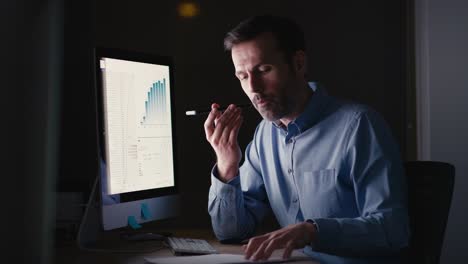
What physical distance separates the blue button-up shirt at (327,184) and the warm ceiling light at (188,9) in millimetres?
506

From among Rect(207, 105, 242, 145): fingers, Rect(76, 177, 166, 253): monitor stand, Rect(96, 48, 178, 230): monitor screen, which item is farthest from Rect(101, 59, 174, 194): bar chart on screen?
Rect(207, 105, 242, 145): fingers

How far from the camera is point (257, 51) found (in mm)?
1607

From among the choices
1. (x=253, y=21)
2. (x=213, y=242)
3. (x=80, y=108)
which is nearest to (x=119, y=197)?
(x=213, y=242)

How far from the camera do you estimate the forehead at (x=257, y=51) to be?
1.61 m

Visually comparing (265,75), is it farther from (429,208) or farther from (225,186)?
(429,208)

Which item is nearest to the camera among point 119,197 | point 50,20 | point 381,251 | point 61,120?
point 50,20

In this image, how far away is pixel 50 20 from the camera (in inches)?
19.0

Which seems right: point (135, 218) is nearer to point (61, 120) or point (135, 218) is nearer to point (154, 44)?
point (61, 120)

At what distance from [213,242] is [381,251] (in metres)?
0.51

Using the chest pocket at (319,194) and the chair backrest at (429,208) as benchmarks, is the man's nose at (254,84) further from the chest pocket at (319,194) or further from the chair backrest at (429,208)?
the chair backrest at (429,208)

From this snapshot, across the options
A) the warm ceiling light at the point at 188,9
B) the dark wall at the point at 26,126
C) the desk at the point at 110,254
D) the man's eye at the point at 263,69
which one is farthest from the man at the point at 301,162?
the dark wall at the point at 26,126

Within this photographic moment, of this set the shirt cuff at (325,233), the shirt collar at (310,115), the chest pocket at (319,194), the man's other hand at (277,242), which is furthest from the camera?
the shirt collar at (310,115)

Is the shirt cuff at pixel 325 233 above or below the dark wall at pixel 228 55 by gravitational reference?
below

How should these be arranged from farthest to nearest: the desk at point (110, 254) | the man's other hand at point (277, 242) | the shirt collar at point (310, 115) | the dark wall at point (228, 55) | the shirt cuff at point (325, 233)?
the dark wall at point (228, 55) < the shirt collar at point (310, 115) < the desk at point (110, 254) < the shirt cuff at point (325, 233) < the man's other hand at point (277, 242)
